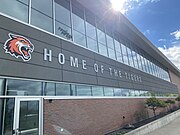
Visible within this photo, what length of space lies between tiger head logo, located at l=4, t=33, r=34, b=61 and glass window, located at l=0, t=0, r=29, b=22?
1003 mm

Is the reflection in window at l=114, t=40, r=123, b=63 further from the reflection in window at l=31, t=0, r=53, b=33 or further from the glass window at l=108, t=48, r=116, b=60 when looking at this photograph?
the reflection in window at l=31, t=0, r=53, b=33

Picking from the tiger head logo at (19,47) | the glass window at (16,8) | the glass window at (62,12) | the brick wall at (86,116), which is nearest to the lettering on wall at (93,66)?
the tiger head logo at (19,47)

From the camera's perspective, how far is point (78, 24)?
10305mm

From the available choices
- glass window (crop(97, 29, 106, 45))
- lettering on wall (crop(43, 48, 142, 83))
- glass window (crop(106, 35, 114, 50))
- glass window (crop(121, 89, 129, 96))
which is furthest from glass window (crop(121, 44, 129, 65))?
glass window (crop(97, 29, 106, 45))

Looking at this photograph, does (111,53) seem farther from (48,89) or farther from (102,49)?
(48,89)

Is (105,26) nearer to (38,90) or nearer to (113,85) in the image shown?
(113,85)

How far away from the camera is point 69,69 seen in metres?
8.23

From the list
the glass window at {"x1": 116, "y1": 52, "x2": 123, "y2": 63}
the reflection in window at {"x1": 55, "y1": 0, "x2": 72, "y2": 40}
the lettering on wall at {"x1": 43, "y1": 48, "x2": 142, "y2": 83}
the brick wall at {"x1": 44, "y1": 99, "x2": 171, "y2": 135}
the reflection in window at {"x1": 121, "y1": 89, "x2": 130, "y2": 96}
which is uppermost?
the reflection in window at {"x1": 55, "y1": 0, "x2": 72, "y2": 40}

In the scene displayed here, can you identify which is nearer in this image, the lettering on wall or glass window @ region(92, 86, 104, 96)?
the lettering on wall

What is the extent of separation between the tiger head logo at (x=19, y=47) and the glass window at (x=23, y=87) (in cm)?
94

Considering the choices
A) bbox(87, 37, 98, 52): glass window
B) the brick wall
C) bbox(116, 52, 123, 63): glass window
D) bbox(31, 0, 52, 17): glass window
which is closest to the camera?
the brick wall

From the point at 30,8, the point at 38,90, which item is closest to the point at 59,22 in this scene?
the point at 30,8

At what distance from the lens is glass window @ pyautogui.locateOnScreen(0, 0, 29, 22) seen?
6145 mm

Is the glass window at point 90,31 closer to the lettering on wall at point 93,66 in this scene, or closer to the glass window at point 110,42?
the glass window at point 110,42
